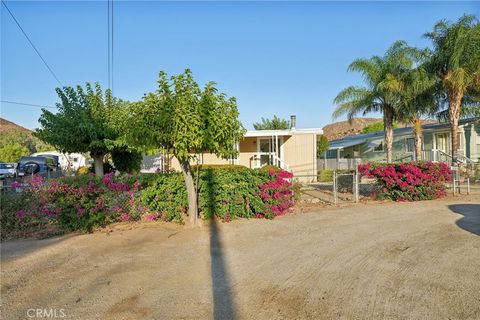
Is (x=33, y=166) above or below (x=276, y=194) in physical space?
above

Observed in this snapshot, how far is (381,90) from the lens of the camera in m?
20.7

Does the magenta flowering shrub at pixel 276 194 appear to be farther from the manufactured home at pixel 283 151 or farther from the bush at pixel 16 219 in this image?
the manufactured home at pixel 283 151

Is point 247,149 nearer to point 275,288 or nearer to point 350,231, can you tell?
point 350,231

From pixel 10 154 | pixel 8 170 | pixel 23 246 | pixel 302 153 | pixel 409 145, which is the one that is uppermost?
pixel 10 154

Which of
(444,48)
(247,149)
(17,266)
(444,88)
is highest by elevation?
(444,48)

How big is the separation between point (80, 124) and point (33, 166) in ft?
37.0

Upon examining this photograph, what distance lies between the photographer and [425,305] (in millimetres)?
3645

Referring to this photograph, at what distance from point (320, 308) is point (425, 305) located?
108cm

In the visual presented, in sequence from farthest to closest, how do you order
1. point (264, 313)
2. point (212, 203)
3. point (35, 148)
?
point (35, 148), point (212, 203), point (264, 313)

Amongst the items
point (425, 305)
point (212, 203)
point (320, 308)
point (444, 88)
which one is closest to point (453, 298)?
point (425, 305)

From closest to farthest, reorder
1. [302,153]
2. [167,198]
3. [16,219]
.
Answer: [16,219] < [167,198] < [302,153]

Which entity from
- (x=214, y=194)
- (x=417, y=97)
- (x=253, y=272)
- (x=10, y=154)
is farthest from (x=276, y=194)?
(x=10, y=154)

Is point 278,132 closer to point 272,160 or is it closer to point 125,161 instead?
point 272,160

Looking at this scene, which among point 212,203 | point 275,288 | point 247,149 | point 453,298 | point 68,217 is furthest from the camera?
point 247,149
